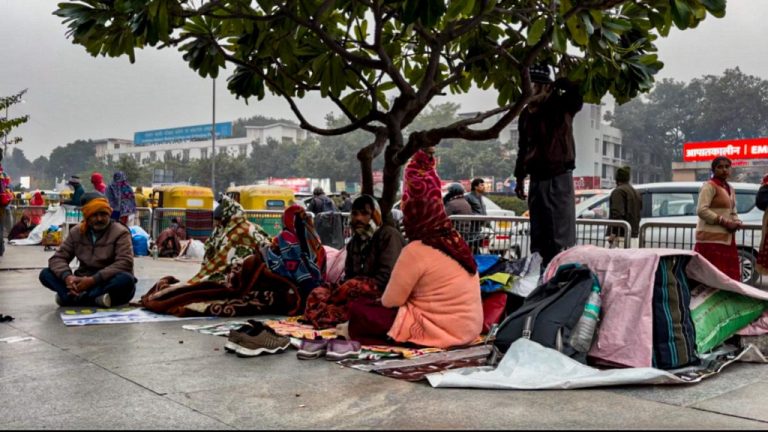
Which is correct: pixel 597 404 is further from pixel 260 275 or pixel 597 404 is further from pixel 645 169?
pixel 645 169

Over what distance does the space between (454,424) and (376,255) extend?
3.03 metres

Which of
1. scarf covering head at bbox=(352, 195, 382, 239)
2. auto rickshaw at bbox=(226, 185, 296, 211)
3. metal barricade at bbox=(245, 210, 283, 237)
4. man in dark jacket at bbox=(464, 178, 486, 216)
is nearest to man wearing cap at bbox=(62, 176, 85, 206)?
metal barricade at bbox=(245, 210, 283, 237)

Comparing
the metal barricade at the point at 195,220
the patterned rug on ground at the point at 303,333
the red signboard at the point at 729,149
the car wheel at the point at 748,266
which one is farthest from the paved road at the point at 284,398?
the red signboard at the point at 729,149

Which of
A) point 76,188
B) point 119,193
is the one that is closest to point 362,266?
point 119,193

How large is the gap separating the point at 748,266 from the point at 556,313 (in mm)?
4232

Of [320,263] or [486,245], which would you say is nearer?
[320,263]

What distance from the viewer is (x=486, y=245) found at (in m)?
8.44

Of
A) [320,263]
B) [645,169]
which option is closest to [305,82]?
[320,263]

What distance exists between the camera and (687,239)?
7.93m

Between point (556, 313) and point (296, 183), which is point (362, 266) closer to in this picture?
point (556, 313)

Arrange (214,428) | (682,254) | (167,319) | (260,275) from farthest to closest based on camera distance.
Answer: (260,275) → (167,319) → (682,254) → (214,428)

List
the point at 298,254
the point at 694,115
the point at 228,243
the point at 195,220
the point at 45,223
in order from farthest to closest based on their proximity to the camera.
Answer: the point at 694,115
the point at 45,223
the point at 195,220
the point at 228,243
the point at 298,254

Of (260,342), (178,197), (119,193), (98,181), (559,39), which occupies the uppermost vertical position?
(559,39)

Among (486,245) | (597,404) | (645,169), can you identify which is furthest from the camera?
(645,169)
